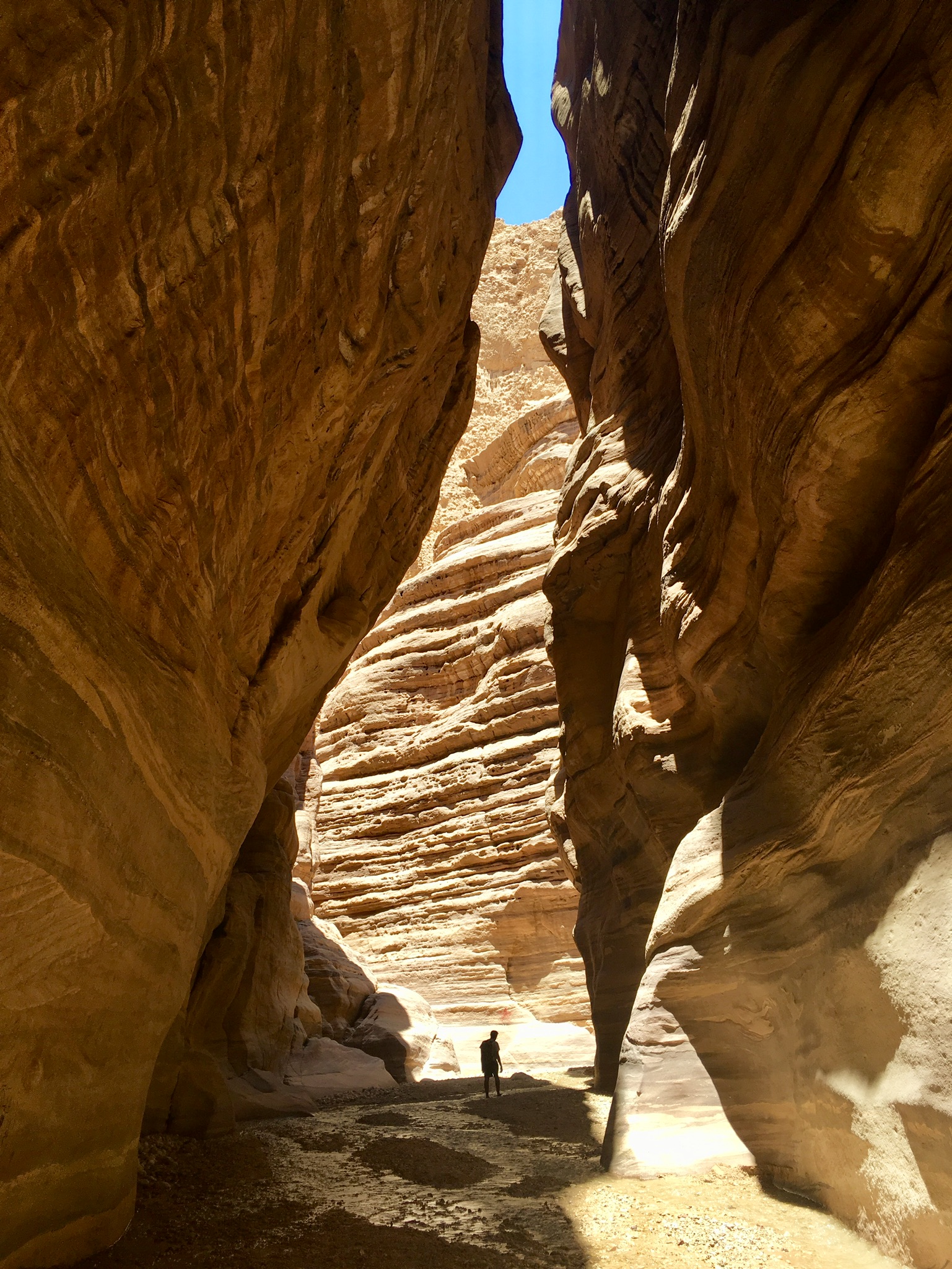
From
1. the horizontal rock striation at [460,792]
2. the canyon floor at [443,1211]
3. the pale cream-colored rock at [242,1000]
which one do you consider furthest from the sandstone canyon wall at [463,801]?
the canyon floor at [443,1211]

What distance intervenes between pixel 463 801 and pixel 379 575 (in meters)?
11.5

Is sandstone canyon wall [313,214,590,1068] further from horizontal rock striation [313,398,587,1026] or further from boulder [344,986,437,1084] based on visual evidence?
boulder [344,986,437,1084]

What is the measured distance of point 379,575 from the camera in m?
10.6

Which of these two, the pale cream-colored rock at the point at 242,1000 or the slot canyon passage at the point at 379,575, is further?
the pale cream-colored rock at the point at 242,1000

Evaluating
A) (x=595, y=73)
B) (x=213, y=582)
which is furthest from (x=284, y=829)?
(x=595, y=73)

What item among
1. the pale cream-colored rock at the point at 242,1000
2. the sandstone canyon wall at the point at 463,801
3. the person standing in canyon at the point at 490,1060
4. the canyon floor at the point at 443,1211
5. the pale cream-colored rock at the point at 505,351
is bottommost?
the canyon floor at the point at 443,1211

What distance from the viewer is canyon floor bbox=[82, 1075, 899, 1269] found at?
436 cm

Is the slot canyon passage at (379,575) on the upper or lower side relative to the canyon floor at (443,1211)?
upper

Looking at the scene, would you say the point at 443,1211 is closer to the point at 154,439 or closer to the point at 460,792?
the point at 154,439

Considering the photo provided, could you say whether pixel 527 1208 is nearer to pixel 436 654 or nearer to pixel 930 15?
pixel 930 15

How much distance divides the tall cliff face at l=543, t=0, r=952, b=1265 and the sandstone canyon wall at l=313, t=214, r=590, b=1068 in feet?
35.1

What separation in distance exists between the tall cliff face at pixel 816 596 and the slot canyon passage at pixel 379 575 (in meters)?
0.03

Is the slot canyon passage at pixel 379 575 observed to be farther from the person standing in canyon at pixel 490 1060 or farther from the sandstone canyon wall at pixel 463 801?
the sandstone canyon wall at pixel 463 801

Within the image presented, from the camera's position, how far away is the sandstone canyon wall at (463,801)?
59.1ft
